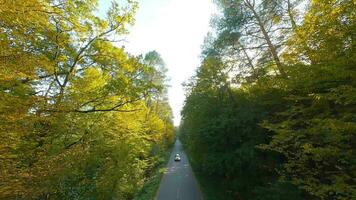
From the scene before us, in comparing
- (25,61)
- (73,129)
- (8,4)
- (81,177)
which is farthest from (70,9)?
(81,177)

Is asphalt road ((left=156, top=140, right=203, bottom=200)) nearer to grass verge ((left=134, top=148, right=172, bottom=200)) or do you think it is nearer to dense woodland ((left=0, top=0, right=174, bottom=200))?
grass verge ((left=134, top=148, right=172, bottom=200))

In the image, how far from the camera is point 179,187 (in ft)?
79.7

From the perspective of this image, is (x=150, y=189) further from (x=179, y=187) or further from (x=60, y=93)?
(x=60, y=93)

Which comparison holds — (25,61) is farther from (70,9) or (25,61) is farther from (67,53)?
(67,53)

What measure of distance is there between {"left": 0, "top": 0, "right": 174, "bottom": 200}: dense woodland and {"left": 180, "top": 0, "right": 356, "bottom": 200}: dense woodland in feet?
13.8

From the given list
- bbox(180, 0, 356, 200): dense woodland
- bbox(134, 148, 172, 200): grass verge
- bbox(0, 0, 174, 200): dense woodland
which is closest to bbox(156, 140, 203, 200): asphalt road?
bbox(134, 148, 172, 200): grass verge

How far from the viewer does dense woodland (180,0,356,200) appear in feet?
20.4

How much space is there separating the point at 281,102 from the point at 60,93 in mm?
8125

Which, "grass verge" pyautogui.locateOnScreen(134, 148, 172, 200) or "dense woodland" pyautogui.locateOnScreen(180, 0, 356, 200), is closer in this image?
"dense woodland" pyautogui.locateOnScreen(180, 0, 356, 200)

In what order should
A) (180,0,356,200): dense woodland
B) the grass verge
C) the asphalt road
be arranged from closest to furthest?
1. (180,0,356,200): dense woodland
2. the grass verge
3. the asphalt road

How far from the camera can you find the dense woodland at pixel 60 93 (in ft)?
16.5

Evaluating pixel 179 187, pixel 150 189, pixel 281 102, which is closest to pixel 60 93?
pixel 281 102

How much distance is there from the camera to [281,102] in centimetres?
1098

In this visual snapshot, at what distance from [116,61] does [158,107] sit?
105 feet
